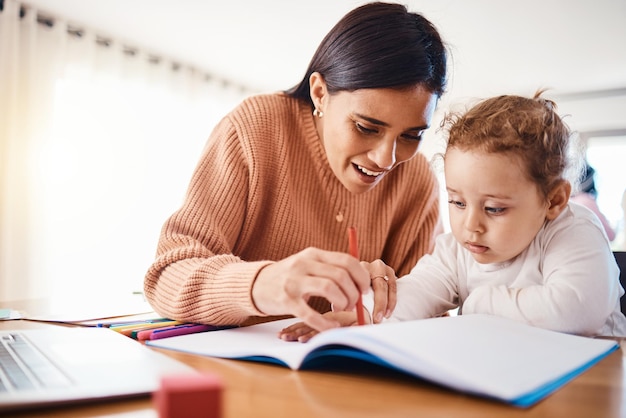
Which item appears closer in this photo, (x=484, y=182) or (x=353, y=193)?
(x=484, y=182)

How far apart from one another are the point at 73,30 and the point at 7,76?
0.73 metres

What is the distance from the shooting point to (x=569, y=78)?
17.3 feet

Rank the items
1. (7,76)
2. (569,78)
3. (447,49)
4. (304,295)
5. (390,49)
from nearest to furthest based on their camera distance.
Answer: (304,295)
(390,49)
(447,49)
(7,76)
(569,78)

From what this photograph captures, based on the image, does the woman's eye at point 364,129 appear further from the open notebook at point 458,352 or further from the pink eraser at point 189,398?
the pink eraser at point 189,398

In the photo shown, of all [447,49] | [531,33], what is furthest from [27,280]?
[531,33]

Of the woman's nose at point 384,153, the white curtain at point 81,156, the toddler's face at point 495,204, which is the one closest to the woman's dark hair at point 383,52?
the woman's nose at point 384,153

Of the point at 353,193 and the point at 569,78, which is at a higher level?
the point at 569,78

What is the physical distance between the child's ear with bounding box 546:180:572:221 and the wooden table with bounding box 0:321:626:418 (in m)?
0.39

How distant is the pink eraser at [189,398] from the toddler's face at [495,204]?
0.68 m

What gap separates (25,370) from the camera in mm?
532

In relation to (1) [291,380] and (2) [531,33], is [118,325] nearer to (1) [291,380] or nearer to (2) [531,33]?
(1) [291,380]

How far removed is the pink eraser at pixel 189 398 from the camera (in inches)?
12.2

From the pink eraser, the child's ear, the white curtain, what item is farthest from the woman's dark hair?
the white curtain

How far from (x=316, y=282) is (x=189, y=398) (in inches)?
13.7
